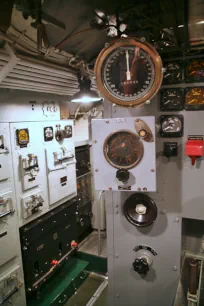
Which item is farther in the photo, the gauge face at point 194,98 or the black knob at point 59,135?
the black knob at point 59,135

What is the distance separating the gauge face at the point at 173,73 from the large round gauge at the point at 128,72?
8.4 inches

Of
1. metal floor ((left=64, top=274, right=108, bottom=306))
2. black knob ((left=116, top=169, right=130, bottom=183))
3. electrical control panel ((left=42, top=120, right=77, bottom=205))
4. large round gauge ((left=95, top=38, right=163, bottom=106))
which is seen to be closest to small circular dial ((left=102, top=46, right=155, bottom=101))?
large round gauge ((left=95, top=38, right=163, bottom=106))

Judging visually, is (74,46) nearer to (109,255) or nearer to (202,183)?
(202,183)

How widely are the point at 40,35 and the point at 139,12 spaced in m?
0.51

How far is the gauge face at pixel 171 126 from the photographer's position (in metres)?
1.27

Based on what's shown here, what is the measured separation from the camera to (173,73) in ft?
4.20

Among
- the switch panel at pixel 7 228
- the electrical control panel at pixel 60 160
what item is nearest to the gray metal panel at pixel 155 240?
the switch panel at pixel 7 228

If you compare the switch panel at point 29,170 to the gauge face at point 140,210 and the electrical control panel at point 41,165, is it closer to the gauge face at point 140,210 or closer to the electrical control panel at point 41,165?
the electrical control panel at point 41,165

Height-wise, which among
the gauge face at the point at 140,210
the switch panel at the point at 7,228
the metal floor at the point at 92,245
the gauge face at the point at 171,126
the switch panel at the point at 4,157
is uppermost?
the gauge face at the point at 171,126

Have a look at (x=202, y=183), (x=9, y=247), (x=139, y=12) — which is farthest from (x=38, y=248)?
(x=139, y=12)

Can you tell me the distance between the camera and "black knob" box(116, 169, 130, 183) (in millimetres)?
1209

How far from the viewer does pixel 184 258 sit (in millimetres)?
1521

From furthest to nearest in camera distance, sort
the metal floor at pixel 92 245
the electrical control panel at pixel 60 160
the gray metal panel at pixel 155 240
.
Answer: the metal floor at pixel 92 245, the electrical control panel at pixel 60 160, the gray metal panel at pixel 155 240

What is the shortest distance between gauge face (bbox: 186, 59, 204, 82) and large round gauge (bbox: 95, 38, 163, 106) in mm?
241
